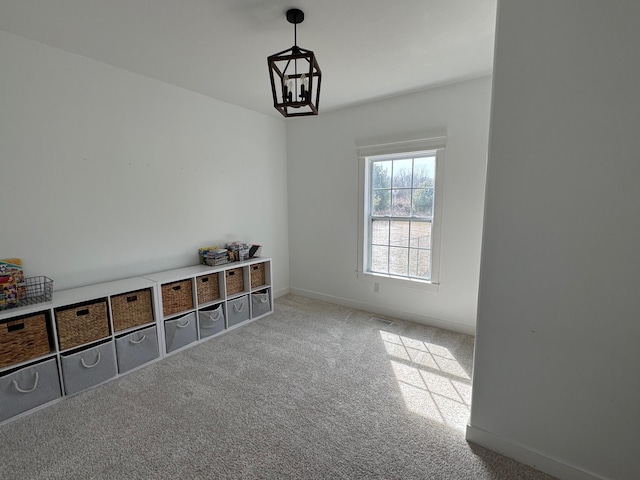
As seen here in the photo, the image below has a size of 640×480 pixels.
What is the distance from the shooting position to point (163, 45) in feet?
7.04

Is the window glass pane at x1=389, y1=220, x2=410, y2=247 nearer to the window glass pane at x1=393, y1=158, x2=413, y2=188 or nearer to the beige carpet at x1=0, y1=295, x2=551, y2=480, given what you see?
the window glass pane at x1=393, y1=158, x2=413, y2=188

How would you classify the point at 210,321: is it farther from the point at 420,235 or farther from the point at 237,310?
the point at 420,235

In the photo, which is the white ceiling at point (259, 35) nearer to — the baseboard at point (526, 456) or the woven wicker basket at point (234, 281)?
the woven wicker basket at point (234, 281)

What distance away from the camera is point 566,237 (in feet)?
4.40

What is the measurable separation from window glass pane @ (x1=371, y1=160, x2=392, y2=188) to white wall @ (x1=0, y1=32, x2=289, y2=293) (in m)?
1.59

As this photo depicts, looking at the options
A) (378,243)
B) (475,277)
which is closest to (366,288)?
(378,243)

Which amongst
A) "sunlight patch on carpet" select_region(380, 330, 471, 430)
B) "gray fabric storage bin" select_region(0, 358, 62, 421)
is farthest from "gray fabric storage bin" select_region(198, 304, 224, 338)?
"sunlight patch on carpet" select_region(380, 330, 471, 430)

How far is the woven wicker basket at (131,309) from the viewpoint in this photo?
2298 mm

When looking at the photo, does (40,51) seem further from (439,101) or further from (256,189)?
(439,101)

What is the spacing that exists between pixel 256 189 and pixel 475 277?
2.83 metres

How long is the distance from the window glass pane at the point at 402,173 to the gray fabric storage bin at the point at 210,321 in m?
2.45

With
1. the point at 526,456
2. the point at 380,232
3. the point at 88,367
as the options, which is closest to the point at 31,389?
the point at 88,367

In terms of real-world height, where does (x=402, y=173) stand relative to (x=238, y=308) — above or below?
above

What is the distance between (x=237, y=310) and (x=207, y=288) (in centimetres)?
43
